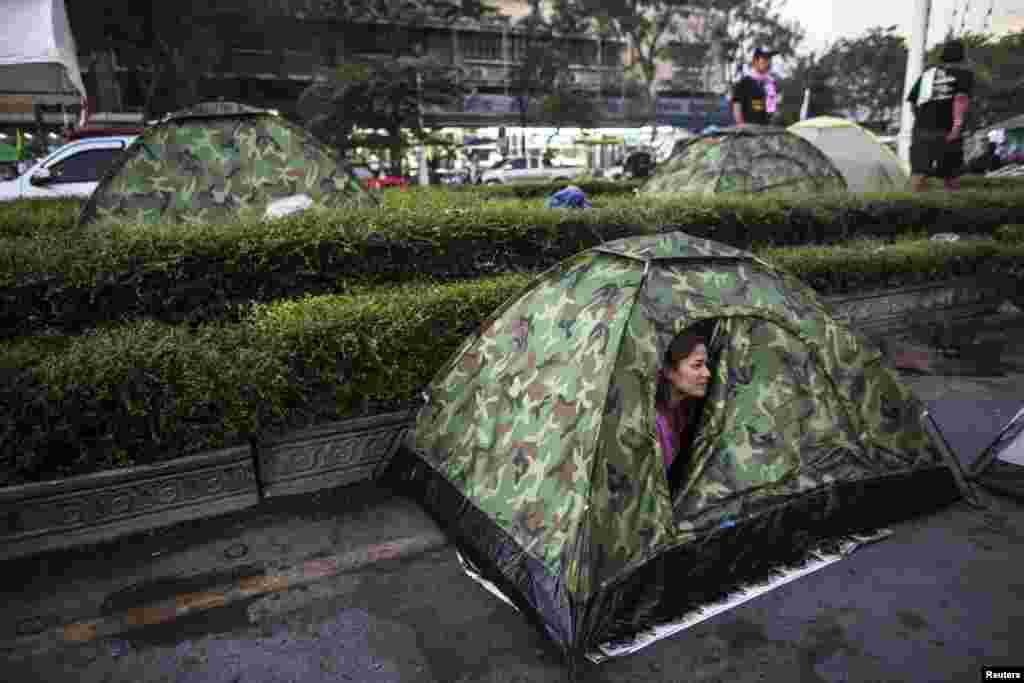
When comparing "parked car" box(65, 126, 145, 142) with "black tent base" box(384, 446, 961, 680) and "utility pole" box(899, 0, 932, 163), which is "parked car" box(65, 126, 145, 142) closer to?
"black tent base" box(384, 446, 961, 680)

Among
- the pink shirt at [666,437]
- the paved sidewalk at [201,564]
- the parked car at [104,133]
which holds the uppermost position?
the parked car at [104,133]

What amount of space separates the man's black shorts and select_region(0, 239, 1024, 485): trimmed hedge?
31.5 feet

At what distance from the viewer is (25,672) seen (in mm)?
2703

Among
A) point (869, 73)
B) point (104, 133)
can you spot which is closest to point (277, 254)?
point (104, 133)

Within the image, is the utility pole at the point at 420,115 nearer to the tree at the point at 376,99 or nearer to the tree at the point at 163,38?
the tree at the point at 376,99

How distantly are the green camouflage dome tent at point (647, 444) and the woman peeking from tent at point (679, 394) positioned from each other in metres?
0.11

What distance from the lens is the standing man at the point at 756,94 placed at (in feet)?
32.0

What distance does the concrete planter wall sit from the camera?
3379 millimetres

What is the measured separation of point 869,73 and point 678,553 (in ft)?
182

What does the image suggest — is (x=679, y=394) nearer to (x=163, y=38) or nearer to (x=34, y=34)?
(x=34, y=34)

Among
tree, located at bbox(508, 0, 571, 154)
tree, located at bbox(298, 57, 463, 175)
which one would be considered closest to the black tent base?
tree, located at bbox(298, 57, 463, 175)

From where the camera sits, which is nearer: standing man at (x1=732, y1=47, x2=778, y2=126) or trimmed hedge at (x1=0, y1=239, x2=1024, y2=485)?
trimmed hedge at (x1=0, y1=239, x2=1024, y2=485)

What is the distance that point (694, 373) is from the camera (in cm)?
314

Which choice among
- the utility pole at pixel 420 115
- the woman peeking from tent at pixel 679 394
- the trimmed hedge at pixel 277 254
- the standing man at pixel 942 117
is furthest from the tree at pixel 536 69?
the woman peeking from tent at pixel 679 394
